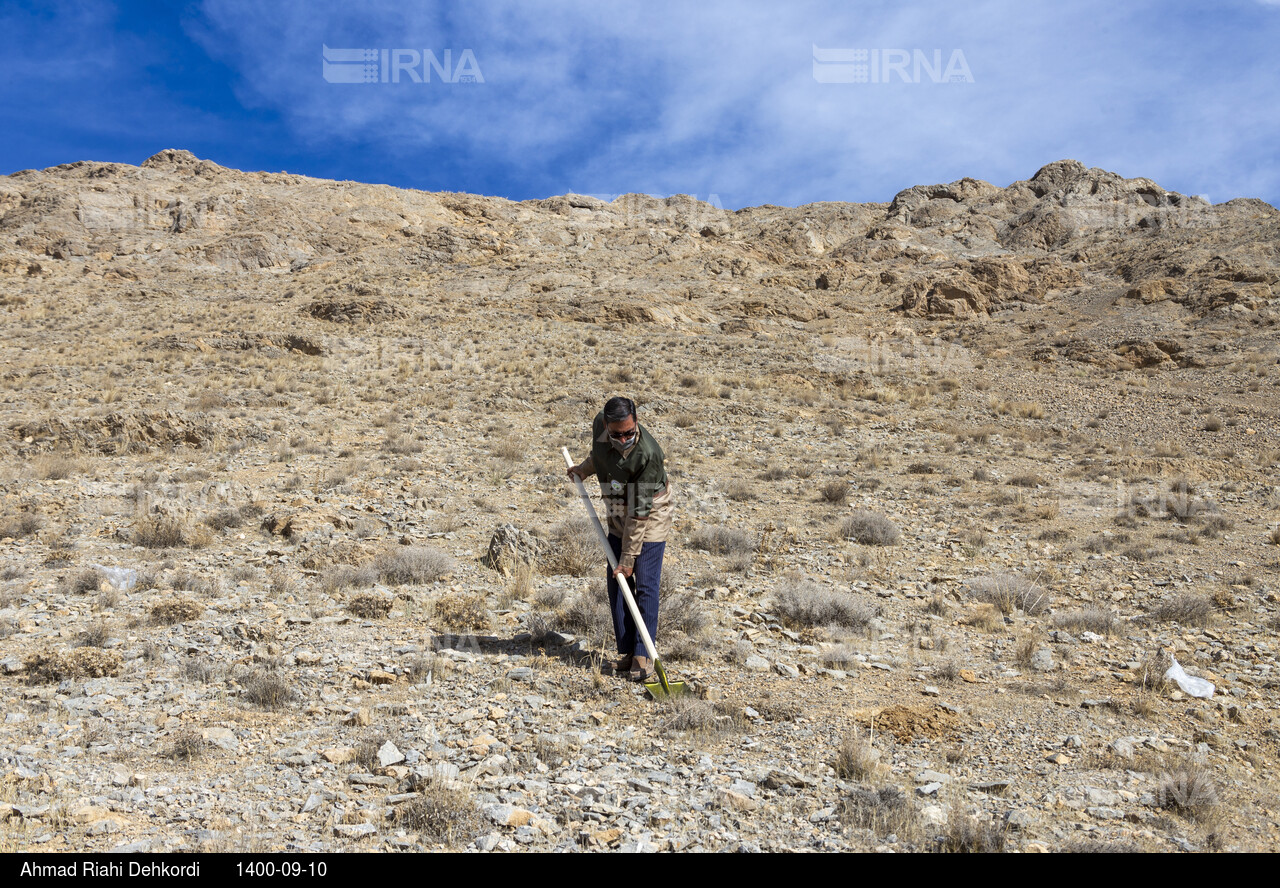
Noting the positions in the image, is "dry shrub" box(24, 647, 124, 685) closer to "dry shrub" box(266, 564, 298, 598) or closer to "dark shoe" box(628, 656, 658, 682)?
"dry shrub" box(266, 564, 298, 598)

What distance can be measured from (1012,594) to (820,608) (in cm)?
210

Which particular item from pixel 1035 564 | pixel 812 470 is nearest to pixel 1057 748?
pixel 1035 564

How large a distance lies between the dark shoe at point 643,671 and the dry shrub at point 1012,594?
375cm

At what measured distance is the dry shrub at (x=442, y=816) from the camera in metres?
3.05

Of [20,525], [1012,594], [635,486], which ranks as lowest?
[1012,594]

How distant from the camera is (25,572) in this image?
6.47 m

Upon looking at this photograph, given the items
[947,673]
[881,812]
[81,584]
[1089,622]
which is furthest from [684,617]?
[81,584]

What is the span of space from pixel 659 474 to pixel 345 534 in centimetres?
486

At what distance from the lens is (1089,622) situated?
6090 mm

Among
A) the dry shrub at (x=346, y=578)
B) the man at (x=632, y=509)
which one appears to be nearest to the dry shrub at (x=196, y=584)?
the dry shrub at (x=346, y=578)

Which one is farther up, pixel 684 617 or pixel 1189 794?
pixel 684 617

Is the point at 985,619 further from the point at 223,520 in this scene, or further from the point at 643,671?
the point at 223,520

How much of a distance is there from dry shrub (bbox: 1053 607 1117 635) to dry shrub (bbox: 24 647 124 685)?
743 cm
